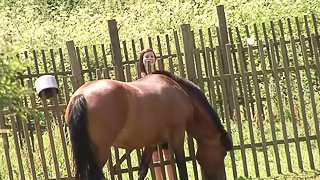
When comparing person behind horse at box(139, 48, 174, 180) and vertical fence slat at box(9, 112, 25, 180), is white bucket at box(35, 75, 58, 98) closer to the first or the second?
vertical fence slat at box(9, 112, 25, 180)

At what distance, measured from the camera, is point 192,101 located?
9.09m

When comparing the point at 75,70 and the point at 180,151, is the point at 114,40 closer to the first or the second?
the point at 75,70

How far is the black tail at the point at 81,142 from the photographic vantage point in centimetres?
812

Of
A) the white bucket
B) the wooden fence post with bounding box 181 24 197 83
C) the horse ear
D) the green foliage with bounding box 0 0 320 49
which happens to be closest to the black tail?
the white bucket

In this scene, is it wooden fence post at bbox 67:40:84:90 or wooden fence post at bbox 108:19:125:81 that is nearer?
wooden fence post at bbox 67:40:84:90

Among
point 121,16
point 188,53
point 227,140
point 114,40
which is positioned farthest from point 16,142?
point 121,16

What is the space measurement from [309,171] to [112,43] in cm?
407

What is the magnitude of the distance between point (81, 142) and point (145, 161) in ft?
4.39

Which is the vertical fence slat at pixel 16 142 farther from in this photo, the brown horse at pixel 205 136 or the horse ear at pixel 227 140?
the horse ear at pixel 227 140

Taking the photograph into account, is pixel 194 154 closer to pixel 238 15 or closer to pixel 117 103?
pixel 117 103

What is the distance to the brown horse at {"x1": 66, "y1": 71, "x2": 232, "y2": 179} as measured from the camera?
8195 mm

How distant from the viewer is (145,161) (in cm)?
930

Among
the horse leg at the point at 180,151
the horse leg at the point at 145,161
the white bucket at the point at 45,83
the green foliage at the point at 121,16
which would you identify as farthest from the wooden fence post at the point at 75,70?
the green foliage at the point at 121,16

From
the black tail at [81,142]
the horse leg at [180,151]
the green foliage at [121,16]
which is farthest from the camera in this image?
the green foliage at [121,16]
